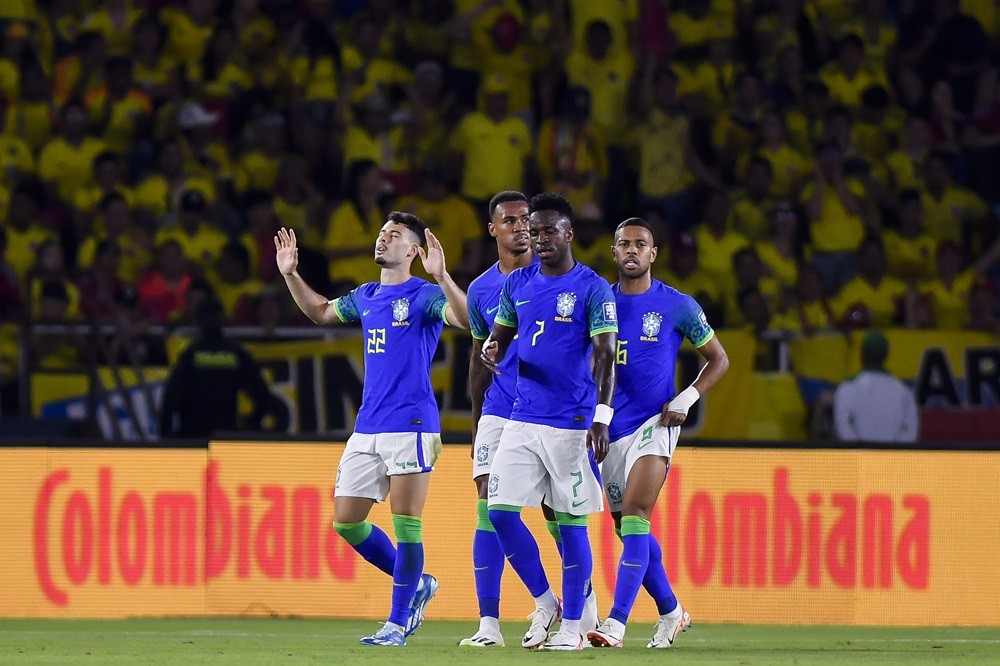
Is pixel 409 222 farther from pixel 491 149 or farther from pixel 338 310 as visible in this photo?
pixel 491 149

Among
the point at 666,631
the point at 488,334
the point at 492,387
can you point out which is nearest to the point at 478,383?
the point at 492,387

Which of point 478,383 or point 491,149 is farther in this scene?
point 491,149

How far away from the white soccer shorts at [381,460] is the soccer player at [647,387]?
3.28 ft

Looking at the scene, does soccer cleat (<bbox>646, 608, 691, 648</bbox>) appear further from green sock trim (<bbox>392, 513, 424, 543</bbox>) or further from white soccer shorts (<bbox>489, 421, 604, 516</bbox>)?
green sock trim (<bbox>392, 513, 424, 543</bbox>)

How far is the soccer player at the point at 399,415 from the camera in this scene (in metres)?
9.66

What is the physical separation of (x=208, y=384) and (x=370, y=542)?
13.5 ft

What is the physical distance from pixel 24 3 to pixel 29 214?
2752 mm

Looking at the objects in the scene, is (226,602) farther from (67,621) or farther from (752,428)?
(752,428)

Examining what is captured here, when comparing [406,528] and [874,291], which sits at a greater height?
[874,291]

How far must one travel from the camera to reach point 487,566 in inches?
378

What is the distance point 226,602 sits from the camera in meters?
12.3

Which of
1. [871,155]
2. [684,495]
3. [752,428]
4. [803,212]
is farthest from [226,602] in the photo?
[871,155]

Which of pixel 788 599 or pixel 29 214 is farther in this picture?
pixel 29 214

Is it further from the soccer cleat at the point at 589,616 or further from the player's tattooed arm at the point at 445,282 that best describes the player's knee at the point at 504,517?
the player's tattooed arm at the point at 445,282
